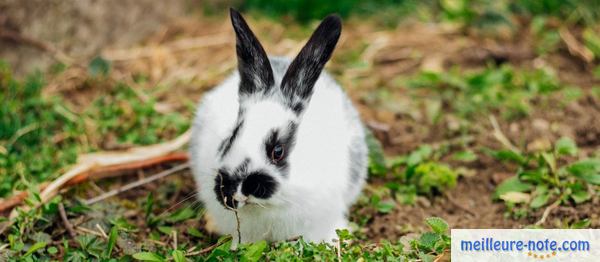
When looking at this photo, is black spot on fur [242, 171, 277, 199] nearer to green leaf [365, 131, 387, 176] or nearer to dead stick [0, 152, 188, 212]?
green leaf [365, 131, 387, 176]

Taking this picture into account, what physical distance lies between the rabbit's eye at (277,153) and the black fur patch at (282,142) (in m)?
0.01

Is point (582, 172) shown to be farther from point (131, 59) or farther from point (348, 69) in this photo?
point (131, 59)

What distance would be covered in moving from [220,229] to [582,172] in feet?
7.48

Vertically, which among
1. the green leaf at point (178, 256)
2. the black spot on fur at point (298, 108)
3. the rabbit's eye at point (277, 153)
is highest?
the black spot on fur at point (298, 108)

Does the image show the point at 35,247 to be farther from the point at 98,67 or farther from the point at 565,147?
the point at 565,147

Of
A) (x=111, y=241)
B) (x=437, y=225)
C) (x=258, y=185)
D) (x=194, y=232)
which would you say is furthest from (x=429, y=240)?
(x=111, y=241)

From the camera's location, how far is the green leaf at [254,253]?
3.64m

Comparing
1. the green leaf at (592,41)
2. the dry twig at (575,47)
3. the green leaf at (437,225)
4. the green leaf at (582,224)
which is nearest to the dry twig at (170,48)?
the dry twig at (575,47)

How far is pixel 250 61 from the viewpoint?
13.1 ft

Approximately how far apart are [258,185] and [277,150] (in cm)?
23

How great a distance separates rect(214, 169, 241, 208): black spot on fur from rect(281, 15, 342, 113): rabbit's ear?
0.59 meters

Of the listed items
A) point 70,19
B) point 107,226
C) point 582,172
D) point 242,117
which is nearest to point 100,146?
point 107,226

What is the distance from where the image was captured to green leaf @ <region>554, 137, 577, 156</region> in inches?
186

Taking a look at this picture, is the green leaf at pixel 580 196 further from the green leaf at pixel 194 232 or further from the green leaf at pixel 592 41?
the green leaf at pixel 592 41
